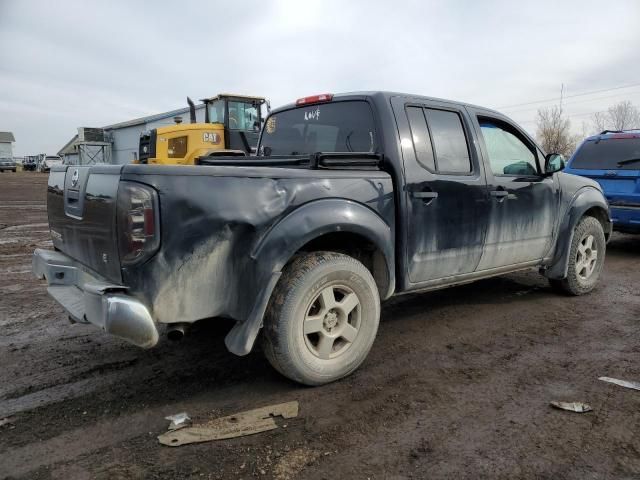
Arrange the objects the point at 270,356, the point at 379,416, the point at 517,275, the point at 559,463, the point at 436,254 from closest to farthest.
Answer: the point at 559,463 → the point at 379,416 → the point at 270,356 → the point at 436,254 → the point at 517,275

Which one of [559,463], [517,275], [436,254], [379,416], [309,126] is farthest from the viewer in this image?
[517,275]

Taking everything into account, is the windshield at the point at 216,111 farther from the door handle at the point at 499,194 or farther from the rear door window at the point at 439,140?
the door handle at the point at 499,194

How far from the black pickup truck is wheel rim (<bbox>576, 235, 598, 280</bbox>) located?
2.55 feet

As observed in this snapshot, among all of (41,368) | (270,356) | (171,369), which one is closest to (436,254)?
(270,356)

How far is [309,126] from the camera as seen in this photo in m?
4.19

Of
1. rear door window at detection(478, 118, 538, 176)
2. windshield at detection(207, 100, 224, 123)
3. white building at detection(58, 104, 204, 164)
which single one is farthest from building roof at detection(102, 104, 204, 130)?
rear door window at detection(478, 118, 538, 176)

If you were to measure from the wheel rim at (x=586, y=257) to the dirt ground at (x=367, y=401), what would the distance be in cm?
59

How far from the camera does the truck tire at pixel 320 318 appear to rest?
288 cm

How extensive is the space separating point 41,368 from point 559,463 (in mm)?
3377

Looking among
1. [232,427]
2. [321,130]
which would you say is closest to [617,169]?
[321,130]

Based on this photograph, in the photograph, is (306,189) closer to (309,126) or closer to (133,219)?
(133,219)

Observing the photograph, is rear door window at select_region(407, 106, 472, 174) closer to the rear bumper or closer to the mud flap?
the mud flap

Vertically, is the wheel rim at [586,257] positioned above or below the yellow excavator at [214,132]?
below

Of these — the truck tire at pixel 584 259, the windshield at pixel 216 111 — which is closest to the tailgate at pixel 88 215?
the truck tire at pixel 584 259
